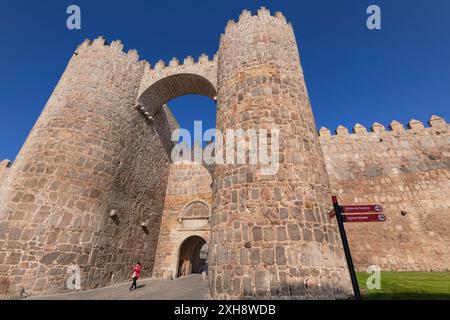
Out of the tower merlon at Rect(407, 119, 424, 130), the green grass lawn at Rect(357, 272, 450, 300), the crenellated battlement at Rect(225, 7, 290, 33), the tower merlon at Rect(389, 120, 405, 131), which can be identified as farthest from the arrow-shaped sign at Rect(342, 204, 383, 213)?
the tower merlon at Rect(407, 119, 424, 130)

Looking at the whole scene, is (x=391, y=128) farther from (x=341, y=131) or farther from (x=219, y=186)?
(x=219, y=186)

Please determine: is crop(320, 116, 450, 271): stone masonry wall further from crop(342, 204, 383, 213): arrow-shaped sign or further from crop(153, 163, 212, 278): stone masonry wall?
crop(342, 204, 383, 213): arrow-shaped sign

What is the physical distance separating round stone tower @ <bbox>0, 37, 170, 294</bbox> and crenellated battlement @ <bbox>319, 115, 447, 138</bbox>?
10.7m

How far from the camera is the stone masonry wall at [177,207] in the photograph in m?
11.5

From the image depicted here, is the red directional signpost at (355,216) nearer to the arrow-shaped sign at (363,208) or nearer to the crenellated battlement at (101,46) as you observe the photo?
the arrow-shaped sign at (363,208)

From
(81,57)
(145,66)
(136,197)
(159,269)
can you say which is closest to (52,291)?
(136,197)

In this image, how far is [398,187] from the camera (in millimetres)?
10477

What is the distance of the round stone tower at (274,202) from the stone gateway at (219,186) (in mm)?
32

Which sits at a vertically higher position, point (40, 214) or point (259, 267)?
point (40, 214)

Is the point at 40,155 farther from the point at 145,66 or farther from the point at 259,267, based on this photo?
the point at 259,267

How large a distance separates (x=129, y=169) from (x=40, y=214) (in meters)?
3.80

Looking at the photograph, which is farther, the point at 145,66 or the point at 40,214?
the point at 145,66

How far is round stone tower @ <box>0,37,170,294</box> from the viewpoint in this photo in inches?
266

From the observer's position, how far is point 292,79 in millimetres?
7109
